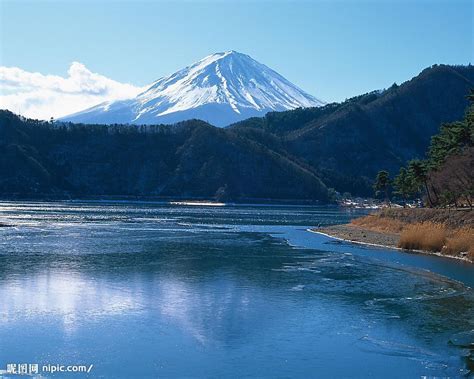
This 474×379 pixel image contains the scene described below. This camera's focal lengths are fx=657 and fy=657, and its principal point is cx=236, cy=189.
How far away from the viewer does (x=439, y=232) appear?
3900 centimetres

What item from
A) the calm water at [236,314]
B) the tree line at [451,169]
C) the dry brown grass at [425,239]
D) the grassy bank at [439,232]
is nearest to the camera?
the calm water at [236,314]

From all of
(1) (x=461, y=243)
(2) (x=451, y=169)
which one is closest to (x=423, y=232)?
(1) (x=461, y=243)

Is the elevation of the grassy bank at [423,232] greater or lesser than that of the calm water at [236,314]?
greater

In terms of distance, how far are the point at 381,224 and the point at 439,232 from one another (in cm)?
1905

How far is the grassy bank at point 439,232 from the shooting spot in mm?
35938

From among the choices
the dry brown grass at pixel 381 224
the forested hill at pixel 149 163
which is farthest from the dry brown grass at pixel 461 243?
the forested hill at pixel 149 163

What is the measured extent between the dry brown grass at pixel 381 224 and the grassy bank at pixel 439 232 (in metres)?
0.14

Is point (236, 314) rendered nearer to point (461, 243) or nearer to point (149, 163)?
point (461, 243)

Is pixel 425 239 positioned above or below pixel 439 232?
below

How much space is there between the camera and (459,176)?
49312 mm

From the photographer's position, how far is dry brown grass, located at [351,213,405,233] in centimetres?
5322

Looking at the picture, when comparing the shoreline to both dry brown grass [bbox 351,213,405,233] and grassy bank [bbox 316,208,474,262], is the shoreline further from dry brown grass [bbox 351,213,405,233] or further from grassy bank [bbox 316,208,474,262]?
dry brown grass [bbox 351,213,405,233]

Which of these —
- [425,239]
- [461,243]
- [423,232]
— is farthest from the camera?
[423,232]

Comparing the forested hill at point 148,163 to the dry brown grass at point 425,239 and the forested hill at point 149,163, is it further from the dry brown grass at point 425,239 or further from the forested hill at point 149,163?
the dry brown grass at point 425,239
